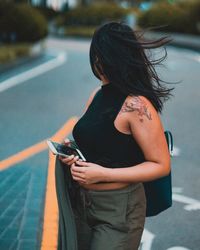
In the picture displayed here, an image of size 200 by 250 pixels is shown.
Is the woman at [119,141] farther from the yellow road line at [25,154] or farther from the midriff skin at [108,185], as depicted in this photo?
the yellow road line at [25,154]

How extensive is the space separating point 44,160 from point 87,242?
481 cm

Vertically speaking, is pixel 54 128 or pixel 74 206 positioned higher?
pixel 74 206

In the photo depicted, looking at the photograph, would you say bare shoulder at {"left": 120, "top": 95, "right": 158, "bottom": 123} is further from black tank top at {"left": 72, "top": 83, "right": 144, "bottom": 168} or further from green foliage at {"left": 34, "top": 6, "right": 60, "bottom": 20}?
green foliage at {"left": 34, "top": 6, "right": 60, "bottom": 20}

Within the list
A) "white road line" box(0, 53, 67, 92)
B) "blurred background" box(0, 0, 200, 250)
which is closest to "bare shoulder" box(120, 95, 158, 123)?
"blurred background" box(0, 0, 200, 250)

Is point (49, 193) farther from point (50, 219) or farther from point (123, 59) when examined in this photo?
point (123, 59)

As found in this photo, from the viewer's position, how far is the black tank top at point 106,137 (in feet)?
9.98

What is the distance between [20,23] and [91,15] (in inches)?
1080

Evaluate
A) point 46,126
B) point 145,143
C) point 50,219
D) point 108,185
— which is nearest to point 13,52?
point 46,126

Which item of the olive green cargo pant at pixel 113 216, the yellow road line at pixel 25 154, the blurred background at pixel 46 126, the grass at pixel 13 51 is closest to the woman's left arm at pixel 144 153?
the olive green cargo pant at pixel 113 216

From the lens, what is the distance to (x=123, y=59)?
300 cm

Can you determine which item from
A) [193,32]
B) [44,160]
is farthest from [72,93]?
[193,32]

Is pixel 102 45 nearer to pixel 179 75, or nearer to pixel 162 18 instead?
pixel 179 75

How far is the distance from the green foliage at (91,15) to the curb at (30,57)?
23.9 meters

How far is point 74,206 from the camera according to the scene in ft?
10.7
